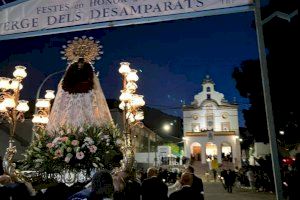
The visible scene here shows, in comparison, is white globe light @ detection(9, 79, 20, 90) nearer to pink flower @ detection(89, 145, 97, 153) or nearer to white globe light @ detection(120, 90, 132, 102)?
white globe light @ detection(120, 90, 132, 102)

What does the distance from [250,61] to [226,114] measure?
131 feet

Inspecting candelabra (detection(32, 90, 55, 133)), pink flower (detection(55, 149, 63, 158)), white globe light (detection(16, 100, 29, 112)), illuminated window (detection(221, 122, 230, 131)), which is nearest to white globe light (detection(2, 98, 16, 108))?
white globe light (detection(16, 100, 29, 112))

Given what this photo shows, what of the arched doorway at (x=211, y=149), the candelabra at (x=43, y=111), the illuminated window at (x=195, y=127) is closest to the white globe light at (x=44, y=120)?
the candelabra at (x=43, y=111)

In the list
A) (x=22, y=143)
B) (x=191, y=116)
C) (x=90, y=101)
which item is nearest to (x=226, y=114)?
(x=191, y=116)

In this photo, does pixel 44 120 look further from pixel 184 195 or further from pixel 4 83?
pixel 184 195

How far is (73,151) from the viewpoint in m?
7.54

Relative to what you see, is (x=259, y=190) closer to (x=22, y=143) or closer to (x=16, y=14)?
(x=16, y=14)

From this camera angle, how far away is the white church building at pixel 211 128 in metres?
59.8

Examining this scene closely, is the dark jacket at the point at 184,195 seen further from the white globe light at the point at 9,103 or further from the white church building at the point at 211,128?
the white church building at the point at 211,128

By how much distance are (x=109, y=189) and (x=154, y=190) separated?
453cm

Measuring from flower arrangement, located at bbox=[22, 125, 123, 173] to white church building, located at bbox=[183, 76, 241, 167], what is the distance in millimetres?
47891

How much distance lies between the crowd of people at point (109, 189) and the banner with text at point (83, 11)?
2730 mm

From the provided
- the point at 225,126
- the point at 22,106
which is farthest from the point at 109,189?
the point at 225,126

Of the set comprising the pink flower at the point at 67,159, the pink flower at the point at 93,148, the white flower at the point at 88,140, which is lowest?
the pink flower at the point at 67,159
